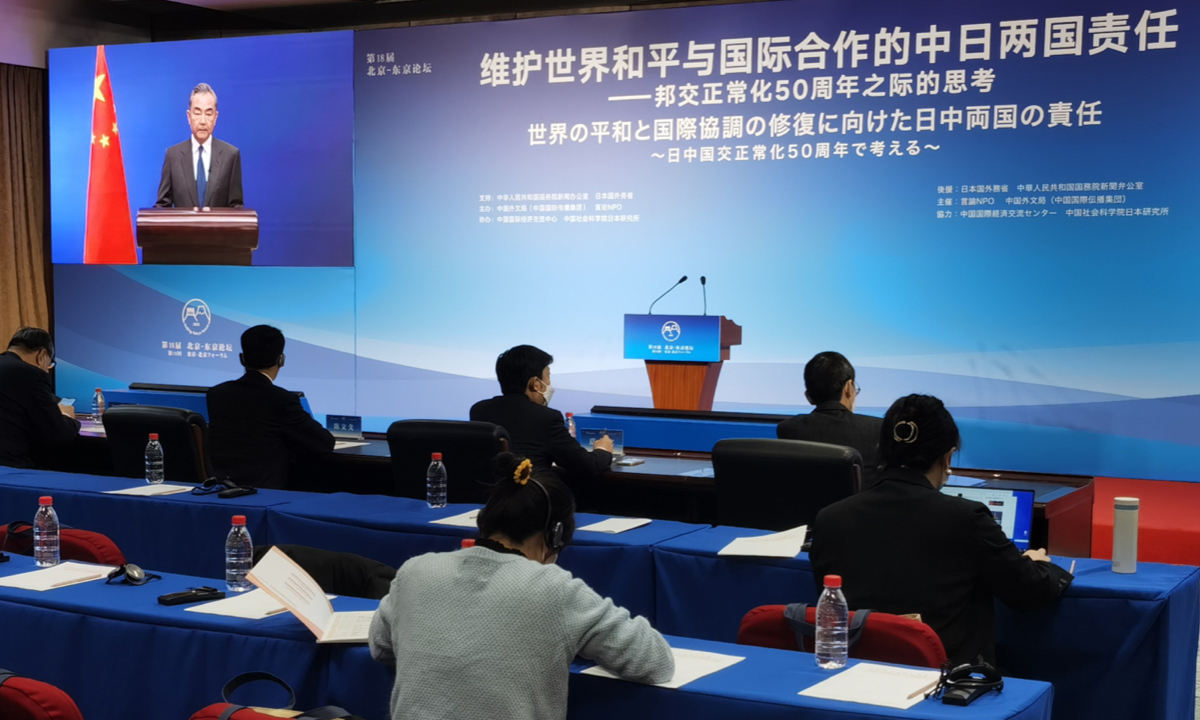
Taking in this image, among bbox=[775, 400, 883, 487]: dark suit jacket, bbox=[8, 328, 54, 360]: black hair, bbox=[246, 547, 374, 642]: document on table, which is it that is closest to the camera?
bbox=[246, 547, 374, 642]: document on table

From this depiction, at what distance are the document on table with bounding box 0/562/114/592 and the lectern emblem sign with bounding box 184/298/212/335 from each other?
20.3 ft

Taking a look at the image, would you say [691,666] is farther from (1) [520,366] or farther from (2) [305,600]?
(1) [520,366]

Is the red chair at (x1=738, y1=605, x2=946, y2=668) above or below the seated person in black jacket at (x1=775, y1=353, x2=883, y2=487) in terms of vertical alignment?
below

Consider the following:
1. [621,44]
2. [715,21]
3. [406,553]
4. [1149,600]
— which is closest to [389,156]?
[621,44]

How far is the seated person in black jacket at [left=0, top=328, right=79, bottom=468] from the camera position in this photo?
5.16 metres

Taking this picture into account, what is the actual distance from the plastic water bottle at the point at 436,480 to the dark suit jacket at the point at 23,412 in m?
1.97

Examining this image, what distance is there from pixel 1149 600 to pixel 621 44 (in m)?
5.61

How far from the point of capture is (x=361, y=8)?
8.92 meters

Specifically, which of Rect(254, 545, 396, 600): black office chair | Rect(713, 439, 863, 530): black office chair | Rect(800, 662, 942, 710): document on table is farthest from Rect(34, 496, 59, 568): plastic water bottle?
Rect(800, 662, 942, 710): document on table

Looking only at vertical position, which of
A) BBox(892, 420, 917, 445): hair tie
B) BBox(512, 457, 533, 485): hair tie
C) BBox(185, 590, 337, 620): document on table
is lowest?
BBox(185, 590, 337, 620): document on table

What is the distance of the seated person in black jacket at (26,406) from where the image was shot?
5164mm

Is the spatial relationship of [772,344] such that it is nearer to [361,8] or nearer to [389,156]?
[389,156]

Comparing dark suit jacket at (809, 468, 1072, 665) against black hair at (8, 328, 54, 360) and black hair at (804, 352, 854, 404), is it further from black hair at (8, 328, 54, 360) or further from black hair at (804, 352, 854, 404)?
black hair at (8, 328, 54, 360)

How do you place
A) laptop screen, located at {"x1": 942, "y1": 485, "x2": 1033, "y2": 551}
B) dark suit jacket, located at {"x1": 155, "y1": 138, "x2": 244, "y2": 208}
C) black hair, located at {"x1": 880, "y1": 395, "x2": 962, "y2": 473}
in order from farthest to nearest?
dark suit jacket, located at {"x1": 155, "y1": 138, "x2": 244, "y2": 208}
laptop screen, located at {"x1": 942, "y1": 485, "x2": 1033, "y2": 551}
black hair, located at {"x1": 880, "y1": 395, "x2": 962, "y2": 473}
